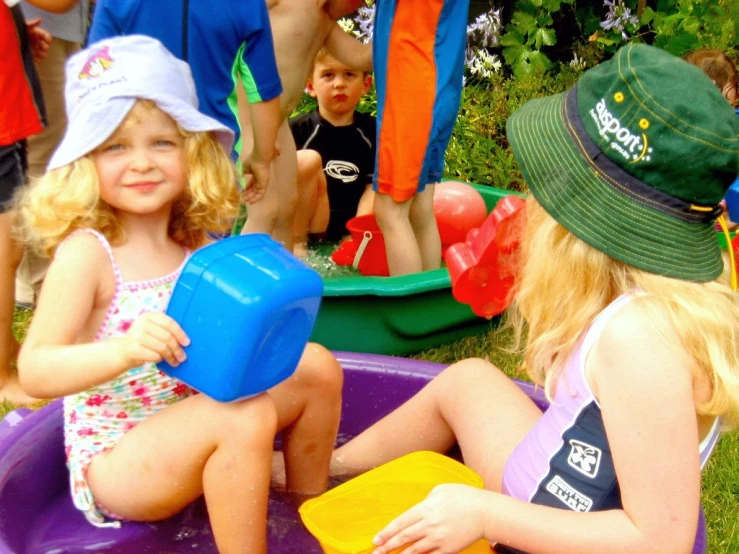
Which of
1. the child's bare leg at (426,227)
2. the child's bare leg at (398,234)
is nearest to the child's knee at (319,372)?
the child's bare leg at (398,234)

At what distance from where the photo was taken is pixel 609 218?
1213 millimetres

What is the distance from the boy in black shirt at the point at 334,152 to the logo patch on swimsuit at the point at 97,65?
1906 mm

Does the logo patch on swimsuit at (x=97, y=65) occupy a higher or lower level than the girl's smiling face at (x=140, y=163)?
higher

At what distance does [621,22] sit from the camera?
15.4ft

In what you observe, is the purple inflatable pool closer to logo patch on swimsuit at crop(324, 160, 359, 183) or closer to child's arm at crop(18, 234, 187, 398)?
child's arm at crop(18, 234, 187, 398)

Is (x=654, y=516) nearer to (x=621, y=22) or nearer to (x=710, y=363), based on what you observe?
(x=710, y=363)

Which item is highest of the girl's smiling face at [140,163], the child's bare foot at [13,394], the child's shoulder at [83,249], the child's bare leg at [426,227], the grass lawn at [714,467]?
the girl's smiling face at [140,163]

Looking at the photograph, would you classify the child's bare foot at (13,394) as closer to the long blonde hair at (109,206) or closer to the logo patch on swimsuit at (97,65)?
the long blonde hair at (109,206)

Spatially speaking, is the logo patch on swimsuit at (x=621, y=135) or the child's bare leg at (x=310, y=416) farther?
the child's bare leg at (x=310, y=416)

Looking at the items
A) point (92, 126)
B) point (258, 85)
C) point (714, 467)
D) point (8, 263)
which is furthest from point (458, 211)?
point (92, 126)

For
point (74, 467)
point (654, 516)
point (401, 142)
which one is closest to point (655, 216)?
point (654, 516)

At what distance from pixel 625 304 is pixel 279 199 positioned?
190 centimetres

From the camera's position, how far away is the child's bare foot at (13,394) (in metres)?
2.40

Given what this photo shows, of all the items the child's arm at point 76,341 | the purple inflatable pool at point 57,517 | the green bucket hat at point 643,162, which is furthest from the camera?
the purple inflatable pool at point 57,517
